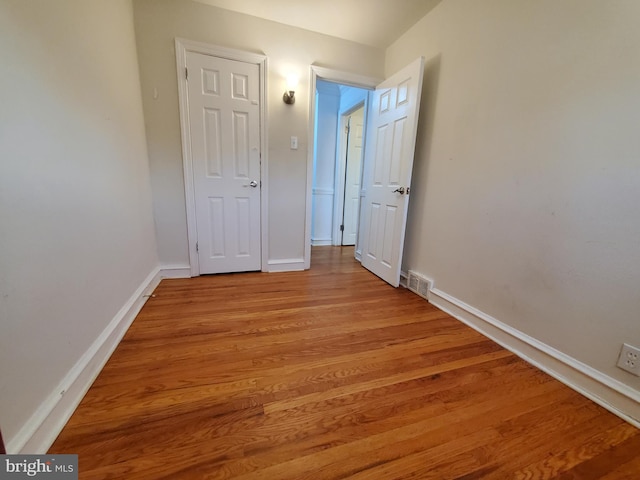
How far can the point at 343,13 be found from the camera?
2.07m

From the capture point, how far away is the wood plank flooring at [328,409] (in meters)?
0.83

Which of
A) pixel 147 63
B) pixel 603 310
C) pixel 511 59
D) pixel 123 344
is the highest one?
pixel 147 63

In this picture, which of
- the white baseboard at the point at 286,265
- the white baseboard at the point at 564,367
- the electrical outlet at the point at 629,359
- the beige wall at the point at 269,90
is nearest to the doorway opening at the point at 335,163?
the beige wall at the point at 269,90

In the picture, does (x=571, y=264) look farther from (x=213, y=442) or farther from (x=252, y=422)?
(x=213, y=442)

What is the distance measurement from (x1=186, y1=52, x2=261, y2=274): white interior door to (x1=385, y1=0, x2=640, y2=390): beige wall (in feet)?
5.42

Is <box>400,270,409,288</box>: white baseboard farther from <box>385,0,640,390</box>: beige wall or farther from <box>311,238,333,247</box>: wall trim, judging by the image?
<box>311,238,333,247</box>: wall trim

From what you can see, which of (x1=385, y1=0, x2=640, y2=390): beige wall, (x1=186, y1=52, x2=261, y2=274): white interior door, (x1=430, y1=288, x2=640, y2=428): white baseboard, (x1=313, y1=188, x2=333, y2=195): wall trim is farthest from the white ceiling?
(x1=430, y1=288, x2=640, y2=428): white baseboard

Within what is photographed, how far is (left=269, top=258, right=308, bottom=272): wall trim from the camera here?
8.68 ft

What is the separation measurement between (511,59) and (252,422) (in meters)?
2.33

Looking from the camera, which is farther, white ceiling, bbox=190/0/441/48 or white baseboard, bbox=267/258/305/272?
white baseboard, bbox=267/258/305/272

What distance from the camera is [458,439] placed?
0.93 m

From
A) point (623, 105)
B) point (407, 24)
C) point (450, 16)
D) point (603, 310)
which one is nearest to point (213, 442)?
point (603, 310)

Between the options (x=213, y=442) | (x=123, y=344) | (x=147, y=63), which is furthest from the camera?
(x=147, y=63)

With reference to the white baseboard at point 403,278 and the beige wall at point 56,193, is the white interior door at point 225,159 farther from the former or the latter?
the white baseboard at point 403,278
